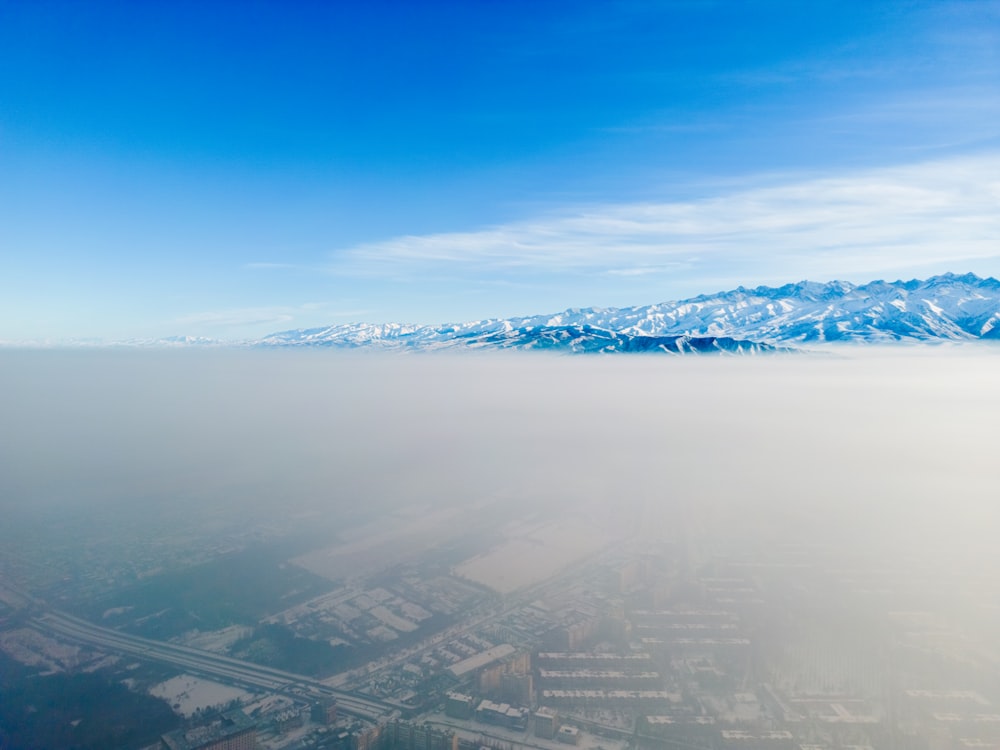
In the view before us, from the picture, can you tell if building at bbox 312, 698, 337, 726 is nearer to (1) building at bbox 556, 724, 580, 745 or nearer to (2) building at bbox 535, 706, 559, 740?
(2) building at bbox 535, 706, 559, 740

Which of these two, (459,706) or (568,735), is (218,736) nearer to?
(459,706)

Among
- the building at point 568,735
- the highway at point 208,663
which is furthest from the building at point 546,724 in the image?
the highway at point 208,663

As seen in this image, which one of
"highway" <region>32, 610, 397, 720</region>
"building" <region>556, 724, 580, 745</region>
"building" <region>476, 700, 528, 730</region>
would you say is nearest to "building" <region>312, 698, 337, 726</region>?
"highway" <region>32, 610, 397, 720</region>

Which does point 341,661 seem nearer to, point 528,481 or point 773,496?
point 528,481

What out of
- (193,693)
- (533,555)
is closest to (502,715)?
(193,693)

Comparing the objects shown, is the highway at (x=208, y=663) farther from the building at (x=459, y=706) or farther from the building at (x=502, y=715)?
the building at (x=502, y=715)
